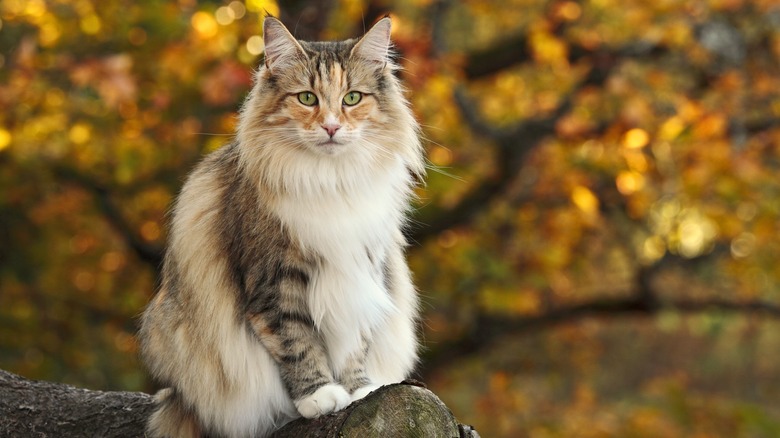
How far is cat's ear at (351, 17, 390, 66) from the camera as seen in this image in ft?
11.9

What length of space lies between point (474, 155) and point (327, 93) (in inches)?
249

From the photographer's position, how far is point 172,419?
3451mm

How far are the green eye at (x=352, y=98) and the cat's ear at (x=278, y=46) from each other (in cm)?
21

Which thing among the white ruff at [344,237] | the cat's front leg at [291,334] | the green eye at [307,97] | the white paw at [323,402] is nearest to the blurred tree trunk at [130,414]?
the white paw at [323,402]

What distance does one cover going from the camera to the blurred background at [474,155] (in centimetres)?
750

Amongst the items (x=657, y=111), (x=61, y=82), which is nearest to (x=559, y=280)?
(x=657, y=111)

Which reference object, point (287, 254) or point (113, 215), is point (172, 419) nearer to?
point (287, 254)

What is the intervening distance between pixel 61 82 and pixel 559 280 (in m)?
6.25

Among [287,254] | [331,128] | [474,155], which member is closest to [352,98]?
[331,128]

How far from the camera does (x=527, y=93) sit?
1040 cm

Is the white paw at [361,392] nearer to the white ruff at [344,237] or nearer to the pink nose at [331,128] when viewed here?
the white ruff at [344,237]

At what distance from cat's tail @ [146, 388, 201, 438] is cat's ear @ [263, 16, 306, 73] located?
1.21 meters

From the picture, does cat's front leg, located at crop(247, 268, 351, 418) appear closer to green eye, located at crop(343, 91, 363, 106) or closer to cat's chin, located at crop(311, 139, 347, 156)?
cat's chin, located at crop(311, 139, 347, 156)

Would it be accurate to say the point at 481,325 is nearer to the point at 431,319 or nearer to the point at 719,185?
the point at 431,319
